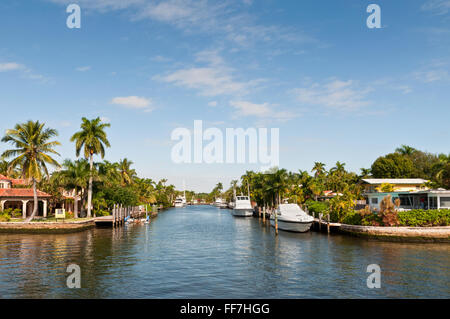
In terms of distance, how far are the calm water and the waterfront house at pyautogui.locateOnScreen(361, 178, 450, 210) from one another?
1090 centimetres

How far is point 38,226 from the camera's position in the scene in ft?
153

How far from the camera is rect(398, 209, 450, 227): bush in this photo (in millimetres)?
40050

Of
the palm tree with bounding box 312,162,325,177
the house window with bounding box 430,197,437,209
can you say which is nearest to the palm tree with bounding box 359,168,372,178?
the palm tree with bounding box 312,162,325,177

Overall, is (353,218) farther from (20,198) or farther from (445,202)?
(20,198)

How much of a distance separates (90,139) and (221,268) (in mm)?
43543

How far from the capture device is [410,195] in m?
53.8

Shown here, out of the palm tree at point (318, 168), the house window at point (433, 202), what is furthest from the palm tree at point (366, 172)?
the house window at point (433, 202)

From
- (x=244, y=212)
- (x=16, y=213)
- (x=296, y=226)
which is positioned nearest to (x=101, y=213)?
(x=16, y=213)

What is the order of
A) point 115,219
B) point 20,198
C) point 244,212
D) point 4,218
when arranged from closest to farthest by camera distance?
1. point 4,218
2. point 20,198
3. point 115,219
4. point 244,212

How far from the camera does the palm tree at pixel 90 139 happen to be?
6141 centimetres

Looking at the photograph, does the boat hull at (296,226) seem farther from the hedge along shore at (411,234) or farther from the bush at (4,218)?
the bush at (4,218)

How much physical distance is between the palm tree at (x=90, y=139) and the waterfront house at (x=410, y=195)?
45146mm

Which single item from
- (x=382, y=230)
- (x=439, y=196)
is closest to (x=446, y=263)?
(x=382, y=230)

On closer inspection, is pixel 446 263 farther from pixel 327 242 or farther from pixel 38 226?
pixel 38 226
